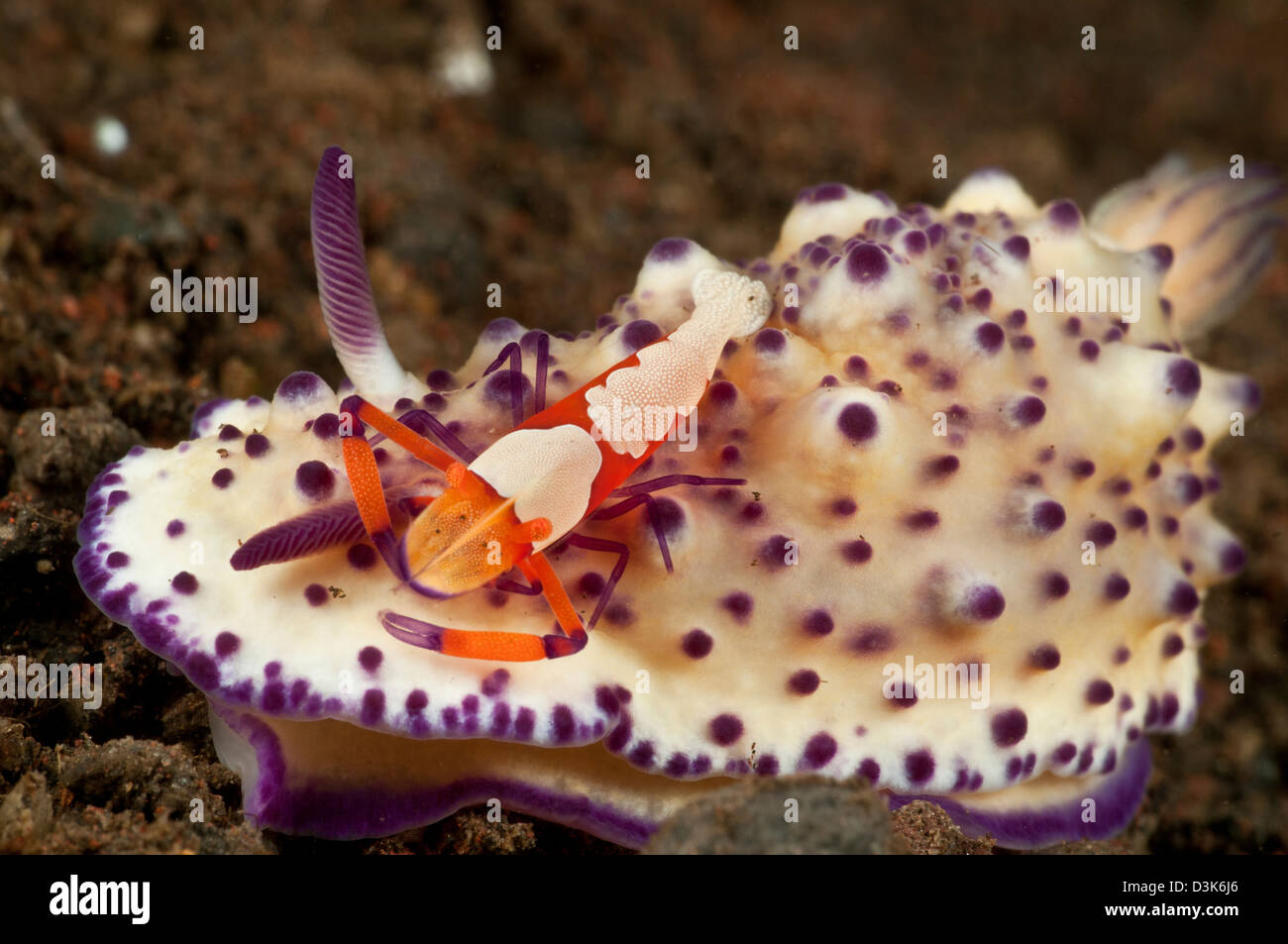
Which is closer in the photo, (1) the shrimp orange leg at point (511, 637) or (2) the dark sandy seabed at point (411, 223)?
(1) the shrimp orange leg at point (511, 637)

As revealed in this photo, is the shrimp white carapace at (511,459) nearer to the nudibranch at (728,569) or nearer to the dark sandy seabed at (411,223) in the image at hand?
the nudibranch at (728,569)

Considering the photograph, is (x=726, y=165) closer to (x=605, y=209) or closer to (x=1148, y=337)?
(x=605, y=209)

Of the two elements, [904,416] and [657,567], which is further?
[904,416]

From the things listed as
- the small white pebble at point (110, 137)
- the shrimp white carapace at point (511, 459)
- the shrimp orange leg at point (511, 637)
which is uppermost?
the small white pebble at point (110, 137)

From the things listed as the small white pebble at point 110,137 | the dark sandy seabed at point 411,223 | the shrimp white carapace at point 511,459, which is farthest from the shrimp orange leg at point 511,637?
the small white pebble at point 110,137

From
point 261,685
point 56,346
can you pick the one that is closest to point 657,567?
point 261,685

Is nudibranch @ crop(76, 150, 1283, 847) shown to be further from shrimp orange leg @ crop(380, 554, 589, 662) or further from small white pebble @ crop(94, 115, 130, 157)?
small white pebble @ crop(94, 115, 130, 157)
